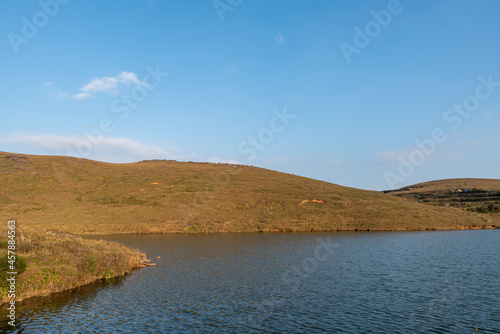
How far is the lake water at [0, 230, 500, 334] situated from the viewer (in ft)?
66.7

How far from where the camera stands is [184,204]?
3676 inches

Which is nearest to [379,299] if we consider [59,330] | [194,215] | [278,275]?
[278,275]

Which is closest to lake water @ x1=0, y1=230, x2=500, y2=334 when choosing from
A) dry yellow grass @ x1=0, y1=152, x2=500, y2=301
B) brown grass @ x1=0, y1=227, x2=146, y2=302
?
brown grass @ x1=0, y1=227, x2=146, y2=302

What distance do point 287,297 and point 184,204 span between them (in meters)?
70.4

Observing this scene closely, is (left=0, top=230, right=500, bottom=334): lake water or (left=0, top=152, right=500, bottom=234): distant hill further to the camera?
(left=0, top=152, right=500, bottom=234): distant hill

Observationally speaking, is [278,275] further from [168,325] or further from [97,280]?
[97,280]

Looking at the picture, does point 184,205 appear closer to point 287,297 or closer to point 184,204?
point 184,204

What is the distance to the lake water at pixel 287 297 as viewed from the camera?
20344 millimetres

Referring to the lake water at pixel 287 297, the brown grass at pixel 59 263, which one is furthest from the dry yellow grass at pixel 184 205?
the lake water at pixel 287 297

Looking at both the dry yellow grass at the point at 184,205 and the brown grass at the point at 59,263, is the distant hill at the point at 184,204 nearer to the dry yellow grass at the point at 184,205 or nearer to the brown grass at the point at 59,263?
the dry yellow grass at the point at 184,205

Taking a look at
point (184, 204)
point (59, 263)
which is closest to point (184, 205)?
point (184, 204)

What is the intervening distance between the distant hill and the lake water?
119 feet

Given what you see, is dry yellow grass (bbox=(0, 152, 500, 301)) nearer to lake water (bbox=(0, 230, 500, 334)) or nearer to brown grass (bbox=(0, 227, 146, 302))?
brown grass (bbox=(0, 227, 146, 302))

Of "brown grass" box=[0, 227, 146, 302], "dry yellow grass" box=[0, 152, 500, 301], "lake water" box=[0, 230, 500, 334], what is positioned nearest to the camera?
"lake water" box=[0, 230, 500, 334]
